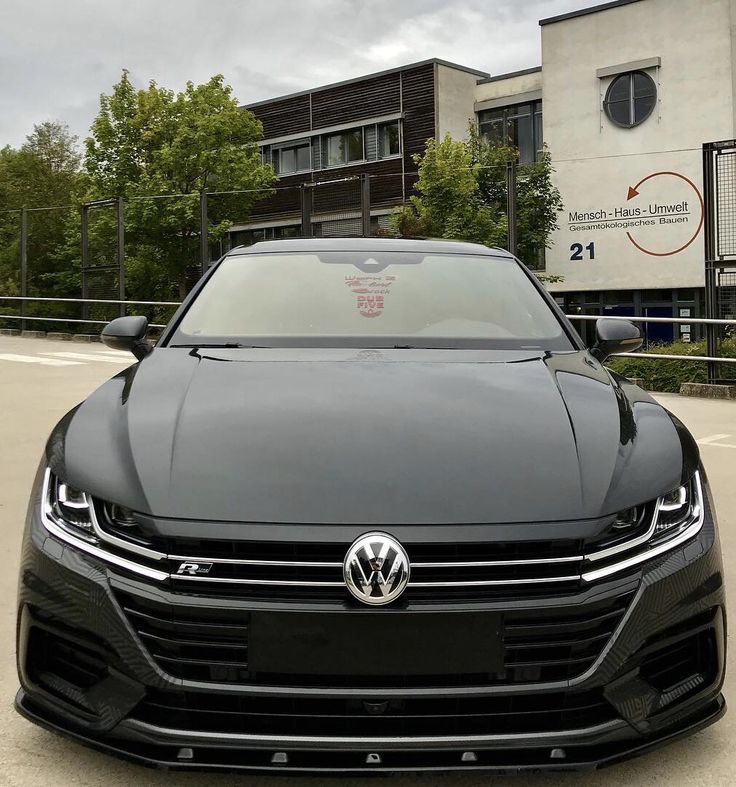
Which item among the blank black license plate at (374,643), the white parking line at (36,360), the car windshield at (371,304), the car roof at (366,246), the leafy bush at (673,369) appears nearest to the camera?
the blank black license plate at (374,643)

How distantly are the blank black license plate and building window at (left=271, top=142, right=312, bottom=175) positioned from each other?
4118 centimetres

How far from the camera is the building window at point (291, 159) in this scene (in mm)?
42312

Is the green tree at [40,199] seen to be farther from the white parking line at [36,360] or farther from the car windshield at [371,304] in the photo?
A: the car windshield at [371,304]

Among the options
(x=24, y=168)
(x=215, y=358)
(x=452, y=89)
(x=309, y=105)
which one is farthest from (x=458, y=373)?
(x=24, y=168)

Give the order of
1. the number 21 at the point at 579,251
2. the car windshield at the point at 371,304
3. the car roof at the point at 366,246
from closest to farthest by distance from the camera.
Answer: the car windshield at the point at 371,304 → the car roof at the point at 366,246 → the number 21 at the point at 579,251

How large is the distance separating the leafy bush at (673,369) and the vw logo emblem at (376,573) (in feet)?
37.4

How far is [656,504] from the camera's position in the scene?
2.38m

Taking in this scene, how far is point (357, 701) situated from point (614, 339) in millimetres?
2021

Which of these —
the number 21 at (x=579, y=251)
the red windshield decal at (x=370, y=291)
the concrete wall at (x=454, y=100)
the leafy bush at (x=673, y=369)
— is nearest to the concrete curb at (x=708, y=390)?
the leafy bush at (x=673, y=369)

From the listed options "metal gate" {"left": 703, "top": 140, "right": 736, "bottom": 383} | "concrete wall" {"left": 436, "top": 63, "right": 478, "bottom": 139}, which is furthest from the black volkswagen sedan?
"concrete wall" {"left": 436, "top": 63, "right": 478, "bottom": 139}

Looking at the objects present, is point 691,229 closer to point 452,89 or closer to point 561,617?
point 452,89

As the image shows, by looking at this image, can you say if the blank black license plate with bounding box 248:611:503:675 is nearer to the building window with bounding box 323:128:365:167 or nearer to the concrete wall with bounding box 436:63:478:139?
the concrete wall with bounding box 436:63:478:139

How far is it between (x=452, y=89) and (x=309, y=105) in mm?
6750

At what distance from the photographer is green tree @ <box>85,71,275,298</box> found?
34156mm
